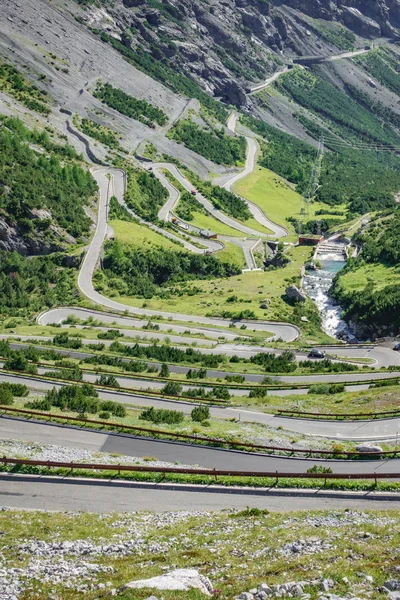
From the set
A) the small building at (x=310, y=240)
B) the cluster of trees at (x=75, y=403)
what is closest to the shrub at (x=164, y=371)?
the cluster of trees at (x=75, y=403)

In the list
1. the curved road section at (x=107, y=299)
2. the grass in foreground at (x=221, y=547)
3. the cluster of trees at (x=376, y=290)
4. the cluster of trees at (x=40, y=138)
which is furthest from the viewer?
the cluster of trees at (x=40, y=138)

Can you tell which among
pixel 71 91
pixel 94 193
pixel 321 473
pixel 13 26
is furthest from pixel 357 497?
pixel 13 26

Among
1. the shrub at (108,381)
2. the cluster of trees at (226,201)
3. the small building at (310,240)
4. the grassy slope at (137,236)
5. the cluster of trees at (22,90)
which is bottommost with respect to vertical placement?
the cluster of trees at (22,90)

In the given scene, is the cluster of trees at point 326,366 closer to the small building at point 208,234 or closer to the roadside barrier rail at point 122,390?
the roadside barrier rail at point 122,390

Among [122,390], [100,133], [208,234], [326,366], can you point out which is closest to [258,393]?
[122,390]

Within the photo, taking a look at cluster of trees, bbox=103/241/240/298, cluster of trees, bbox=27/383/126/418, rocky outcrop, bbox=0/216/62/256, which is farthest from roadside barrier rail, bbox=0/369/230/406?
A: rocky outcrop, bbox=0/216/62/256
